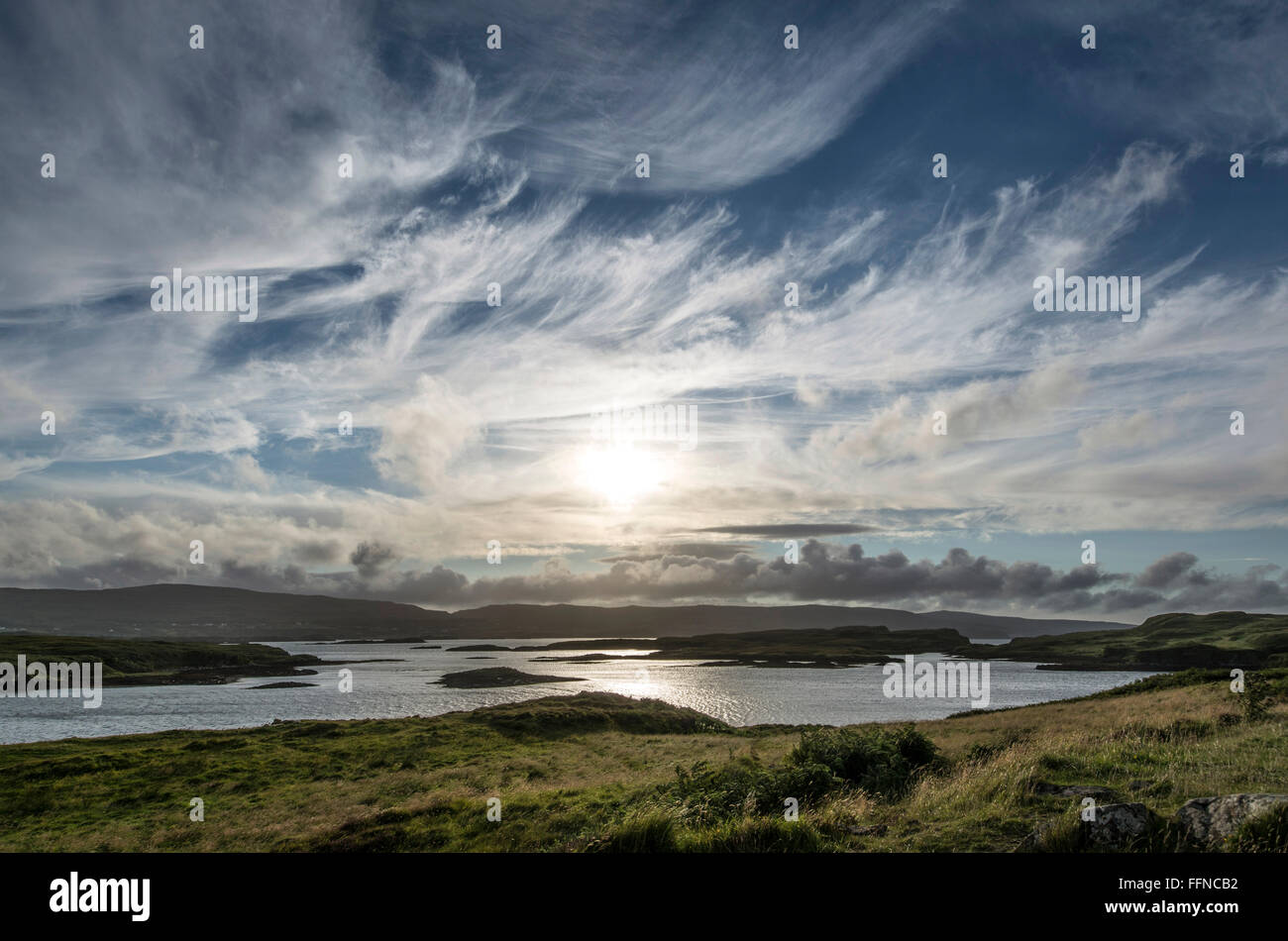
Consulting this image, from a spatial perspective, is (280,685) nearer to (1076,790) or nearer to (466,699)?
(466,699)

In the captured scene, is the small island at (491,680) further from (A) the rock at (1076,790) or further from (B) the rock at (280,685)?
(A) the rock at (1076,790)

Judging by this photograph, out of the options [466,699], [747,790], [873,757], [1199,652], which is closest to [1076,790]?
[873,757]

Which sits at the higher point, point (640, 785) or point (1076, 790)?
point (1076, 790)

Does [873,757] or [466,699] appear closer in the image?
[873,757]

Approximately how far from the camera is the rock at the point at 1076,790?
1268 centimetres

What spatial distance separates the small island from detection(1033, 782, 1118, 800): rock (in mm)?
130844

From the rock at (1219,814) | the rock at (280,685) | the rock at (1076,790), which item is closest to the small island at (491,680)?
the rock at (280,685)

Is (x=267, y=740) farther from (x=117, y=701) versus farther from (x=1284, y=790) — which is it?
(x=117, y=701)

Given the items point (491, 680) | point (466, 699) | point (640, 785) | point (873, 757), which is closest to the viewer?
point (873, 757)

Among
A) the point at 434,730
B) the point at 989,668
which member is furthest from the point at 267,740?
the point at 989,668

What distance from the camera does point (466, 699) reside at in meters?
112

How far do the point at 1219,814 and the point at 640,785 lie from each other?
1788 centimetres

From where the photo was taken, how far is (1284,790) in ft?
41.1
